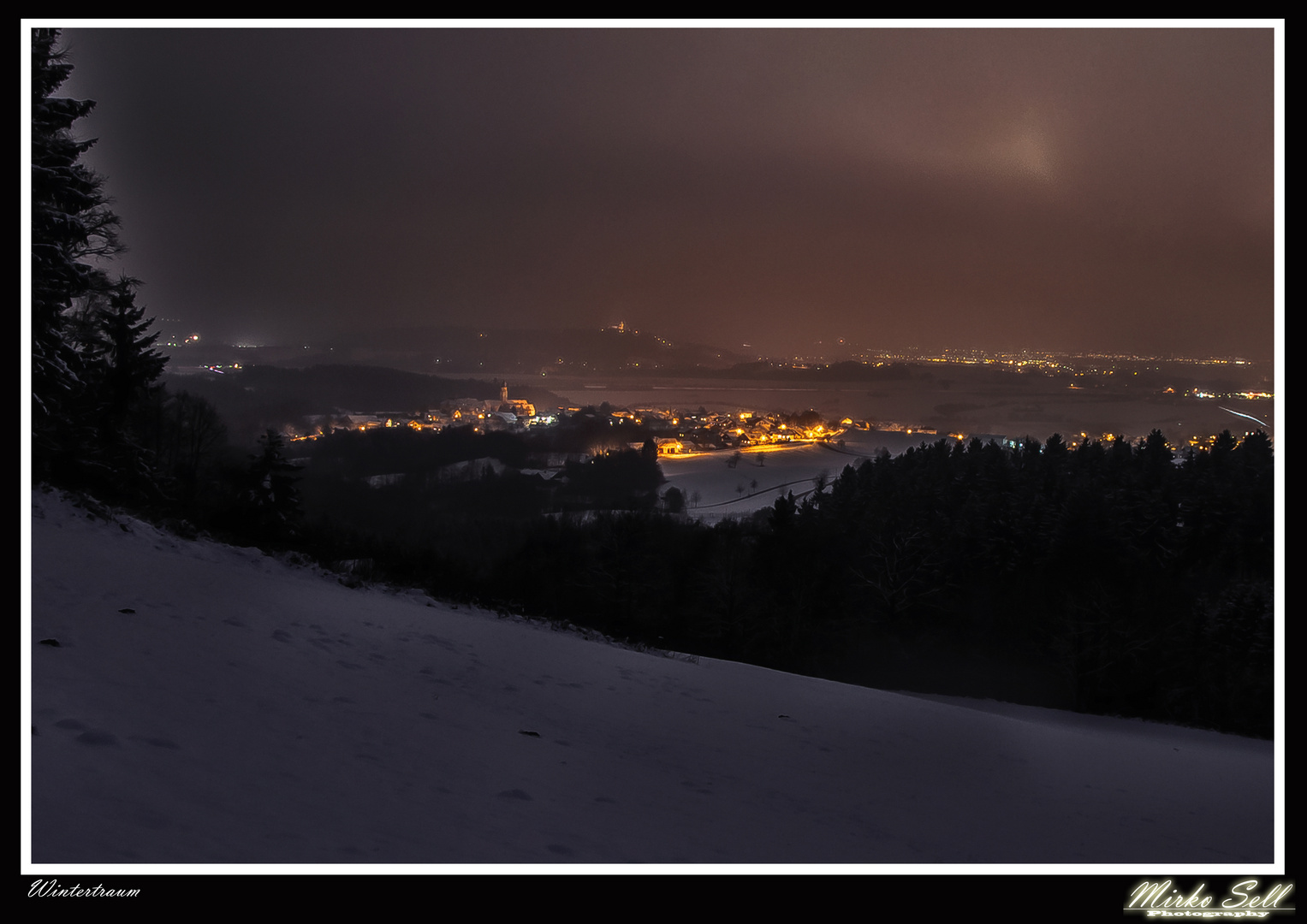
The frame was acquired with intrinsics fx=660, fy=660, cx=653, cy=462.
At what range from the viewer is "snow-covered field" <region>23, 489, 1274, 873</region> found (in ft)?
10.5

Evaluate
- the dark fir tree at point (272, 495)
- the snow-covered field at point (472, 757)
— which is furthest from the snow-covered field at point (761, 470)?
the snow-covered field at point (472, 757)

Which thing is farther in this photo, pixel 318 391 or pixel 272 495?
pixel 318 391

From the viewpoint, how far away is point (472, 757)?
4.55 m

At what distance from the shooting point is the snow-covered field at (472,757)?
3.20 m

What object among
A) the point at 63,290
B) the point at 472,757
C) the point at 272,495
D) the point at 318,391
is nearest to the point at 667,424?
the point at 318,391

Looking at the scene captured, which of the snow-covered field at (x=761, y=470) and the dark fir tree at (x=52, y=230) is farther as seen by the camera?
the snow-covered field at (x=761, y=470)

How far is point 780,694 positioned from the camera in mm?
8406

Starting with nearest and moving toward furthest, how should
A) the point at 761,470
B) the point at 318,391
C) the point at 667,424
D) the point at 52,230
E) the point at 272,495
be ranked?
the point at 52,230
the point at 272,495
the point at 318,391
the point at 761,470
the point at 667,424

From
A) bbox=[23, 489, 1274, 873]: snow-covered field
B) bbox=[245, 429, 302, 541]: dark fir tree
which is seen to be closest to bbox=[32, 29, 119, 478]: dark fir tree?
bbox=[23, 489, 1274, 873]: snow-covered field

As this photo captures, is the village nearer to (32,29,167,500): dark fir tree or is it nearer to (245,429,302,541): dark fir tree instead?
→ (245,429,302,541): dark fir tree

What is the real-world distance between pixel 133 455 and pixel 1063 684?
1169 inches

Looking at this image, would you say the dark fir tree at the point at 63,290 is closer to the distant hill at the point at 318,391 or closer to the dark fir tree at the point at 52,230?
the dark fir tree at the point at 52,230

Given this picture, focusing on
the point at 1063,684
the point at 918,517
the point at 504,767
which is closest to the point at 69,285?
the point at 504,767

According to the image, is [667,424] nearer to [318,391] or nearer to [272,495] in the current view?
[318,391]
